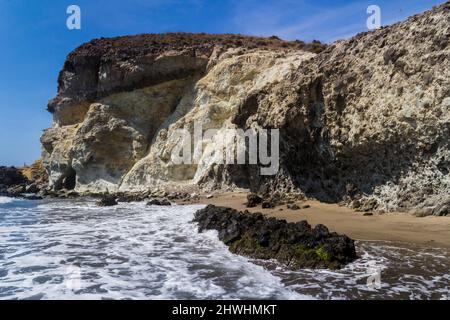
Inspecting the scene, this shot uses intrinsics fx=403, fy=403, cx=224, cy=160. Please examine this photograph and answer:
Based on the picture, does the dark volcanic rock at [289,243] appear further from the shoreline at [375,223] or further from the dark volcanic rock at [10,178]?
the dark volcanic rock at [10,178]

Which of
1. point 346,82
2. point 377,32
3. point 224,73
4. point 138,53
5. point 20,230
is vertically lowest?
point 20,230

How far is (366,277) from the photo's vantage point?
655cm

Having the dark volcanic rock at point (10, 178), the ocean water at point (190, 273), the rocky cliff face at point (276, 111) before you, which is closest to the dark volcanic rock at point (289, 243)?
the ocean water at point (190, 273)

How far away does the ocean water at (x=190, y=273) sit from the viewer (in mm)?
6039

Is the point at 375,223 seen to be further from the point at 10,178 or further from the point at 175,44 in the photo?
the point at 10,178

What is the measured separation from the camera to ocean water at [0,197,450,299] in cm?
604

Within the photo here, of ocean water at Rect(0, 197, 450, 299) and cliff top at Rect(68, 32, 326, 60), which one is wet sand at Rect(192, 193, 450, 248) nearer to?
ocean water at Rect(0, 197, 450, 299)

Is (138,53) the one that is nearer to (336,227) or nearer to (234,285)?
(336,227)

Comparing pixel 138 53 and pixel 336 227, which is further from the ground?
pixel 138 53

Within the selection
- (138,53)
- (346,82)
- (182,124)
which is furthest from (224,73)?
(346,82)

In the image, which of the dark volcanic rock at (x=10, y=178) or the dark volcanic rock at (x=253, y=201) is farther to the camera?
the dark volcanic rock at (x=10, y=178)

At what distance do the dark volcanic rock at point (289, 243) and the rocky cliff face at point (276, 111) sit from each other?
14.8 feet

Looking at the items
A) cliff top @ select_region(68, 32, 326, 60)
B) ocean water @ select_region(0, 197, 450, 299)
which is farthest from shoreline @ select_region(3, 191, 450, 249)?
cliff top @ select_region(68, 32, 326, 60)

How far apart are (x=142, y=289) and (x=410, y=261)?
15.6 ft
